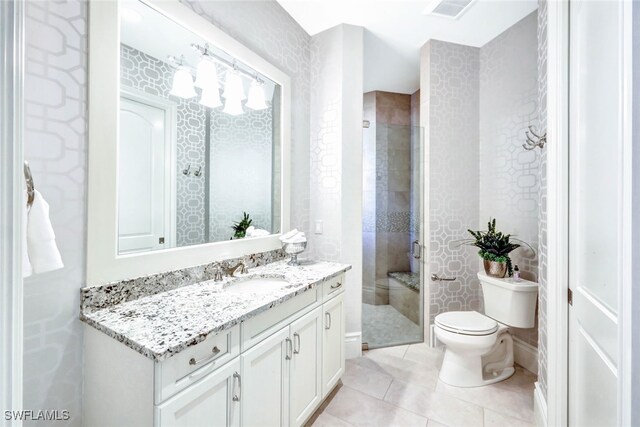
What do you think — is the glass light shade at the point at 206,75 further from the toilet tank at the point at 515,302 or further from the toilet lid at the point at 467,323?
the toilet tank at the point at 515,302

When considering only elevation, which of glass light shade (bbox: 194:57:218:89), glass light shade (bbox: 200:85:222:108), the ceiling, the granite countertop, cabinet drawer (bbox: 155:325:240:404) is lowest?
cabinet drawer (bbox: 155:325:240:404)

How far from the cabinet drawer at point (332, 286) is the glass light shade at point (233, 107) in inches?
48.3

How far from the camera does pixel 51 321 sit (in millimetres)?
1020

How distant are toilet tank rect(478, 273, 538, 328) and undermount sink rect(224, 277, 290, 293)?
1.59 m

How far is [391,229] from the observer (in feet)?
8.84

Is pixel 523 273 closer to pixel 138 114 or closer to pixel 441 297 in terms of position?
pixel 441 297

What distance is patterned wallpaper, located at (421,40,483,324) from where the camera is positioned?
8.36 feet

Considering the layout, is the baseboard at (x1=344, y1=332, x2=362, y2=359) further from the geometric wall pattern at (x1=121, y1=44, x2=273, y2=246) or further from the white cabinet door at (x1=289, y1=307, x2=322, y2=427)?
the geometric wall pattern at (x1=121, y1=44, x2=273, y2=246)

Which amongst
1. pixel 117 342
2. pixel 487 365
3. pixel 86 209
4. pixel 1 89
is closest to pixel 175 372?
pixel 117 342

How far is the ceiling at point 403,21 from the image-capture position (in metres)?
2.12

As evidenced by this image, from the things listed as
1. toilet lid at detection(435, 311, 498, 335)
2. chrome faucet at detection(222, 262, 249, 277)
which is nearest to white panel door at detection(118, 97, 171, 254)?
chrome faucet at detection(222, 262, 249, 277)

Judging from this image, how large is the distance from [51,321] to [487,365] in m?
2.59

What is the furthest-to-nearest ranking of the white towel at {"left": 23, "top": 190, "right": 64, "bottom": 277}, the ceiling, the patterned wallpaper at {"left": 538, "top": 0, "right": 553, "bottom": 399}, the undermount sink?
1. the ceiling
2. the undermount sink
3. the patterned wallpaper at {"left": 538, "top": 0, "right": 553, "bottom": 399}
4. the white towel at {"left": 23, "top": 190, "right": 64, "bottom": 277}

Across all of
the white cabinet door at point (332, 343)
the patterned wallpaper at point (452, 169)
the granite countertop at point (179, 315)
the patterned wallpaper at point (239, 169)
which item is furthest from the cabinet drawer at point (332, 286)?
the patterned wallpaper at point (452, 169)
